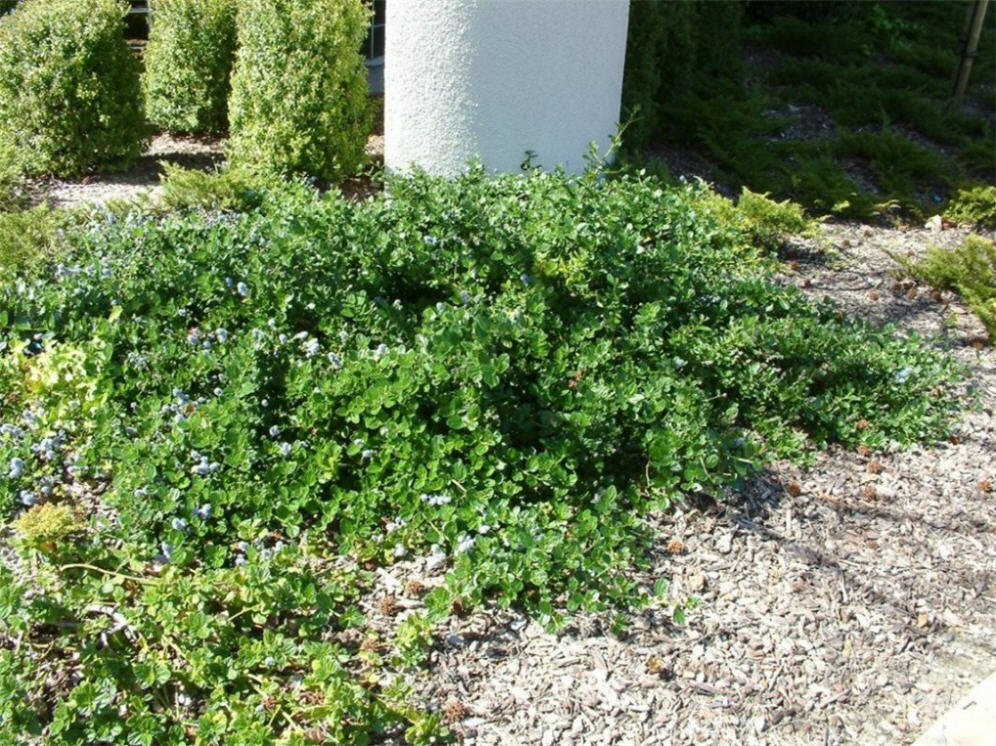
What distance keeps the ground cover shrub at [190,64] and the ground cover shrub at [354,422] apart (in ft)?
7.76

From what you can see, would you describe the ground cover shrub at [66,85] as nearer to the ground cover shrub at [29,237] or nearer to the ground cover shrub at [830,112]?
the ground cover shrub at [29,237]

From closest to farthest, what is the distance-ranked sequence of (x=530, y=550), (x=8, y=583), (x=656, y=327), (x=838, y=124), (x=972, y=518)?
(x=8, y=583) → (x=530, y=550) → (x=972, y=518) → (x=656, y=327) → (x=838, y=124)

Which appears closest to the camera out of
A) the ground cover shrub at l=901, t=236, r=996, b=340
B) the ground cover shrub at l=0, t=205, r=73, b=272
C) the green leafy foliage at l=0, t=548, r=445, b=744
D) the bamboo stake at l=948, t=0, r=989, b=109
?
the green leafy foliage at l=0, t=548, r=445, b=744

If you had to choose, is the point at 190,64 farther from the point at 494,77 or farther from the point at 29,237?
the point at 29,237

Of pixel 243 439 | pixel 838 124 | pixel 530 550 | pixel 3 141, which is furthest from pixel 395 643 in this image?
pixel 838 124

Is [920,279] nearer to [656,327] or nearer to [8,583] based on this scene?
[656,327]

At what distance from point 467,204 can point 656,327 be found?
1.04 meters

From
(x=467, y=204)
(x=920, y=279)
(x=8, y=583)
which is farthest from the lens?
(x=920, y=279)

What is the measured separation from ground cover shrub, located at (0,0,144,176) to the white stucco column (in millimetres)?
1665

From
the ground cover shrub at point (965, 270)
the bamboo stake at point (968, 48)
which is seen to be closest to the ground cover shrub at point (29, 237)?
the ground cover shrub at point (965, 270)

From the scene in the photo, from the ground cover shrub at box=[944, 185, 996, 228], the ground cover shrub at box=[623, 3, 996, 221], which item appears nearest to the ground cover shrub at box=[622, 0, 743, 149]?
the ground cover shrub at box=[623, 3, 996, 221]

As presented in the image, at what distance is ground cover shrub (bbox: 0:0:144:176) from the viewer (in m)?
5.99

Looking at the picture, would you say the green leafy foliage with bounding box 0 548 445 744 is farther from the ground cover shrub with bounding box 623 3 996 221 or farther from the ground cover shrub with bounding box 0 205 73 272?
the ground cover shrub with bounding box 623 3 996 221

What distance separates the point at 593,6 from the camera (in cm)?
577
